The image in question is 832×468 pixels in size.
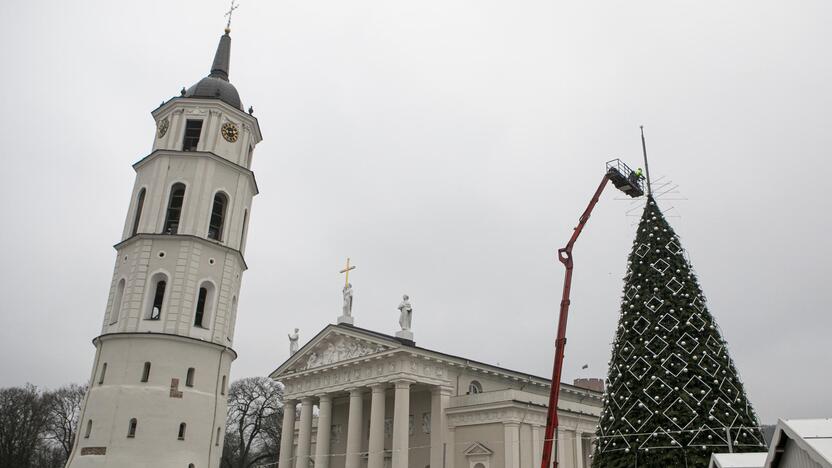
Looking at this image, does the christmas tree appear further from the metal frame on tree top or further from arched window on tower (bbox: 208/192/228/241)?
arched window on tower (bbox: 208/192/228/241)

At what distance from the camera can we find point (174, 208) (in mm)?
26734

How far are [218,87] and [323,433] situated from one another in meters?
20.6

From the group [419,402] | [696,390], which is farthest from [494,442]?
[696,390]

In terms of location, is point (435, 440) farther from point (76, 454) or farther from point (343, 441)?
point (76, 454)

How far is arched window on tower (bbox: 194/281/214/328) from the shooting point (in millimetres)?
25406

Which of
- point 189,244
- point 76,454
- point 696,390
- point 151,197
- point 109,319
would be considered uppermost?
point 151,197

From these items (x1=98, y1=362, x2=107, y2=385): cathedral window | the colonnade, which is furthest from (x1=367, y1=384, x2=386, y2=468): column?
(x1=98, y1=362, x2=107, y2=385): cathedral window

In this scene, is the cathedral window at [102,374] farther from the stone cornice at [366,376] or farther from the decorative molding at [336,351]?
the decorative molding at [336,351]

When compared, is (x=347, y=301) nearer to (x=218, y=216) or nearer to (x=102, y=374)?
(x=218, y=216)

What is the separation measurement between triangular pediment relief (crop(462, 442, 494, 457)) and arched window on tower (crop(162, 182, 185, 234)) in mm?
17966

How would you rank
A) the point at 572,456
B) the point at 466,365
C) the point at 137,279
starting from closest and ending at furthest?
the point at 137,279 → the point at 572,456 → the point at 466,365

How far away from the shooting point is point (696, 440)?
15.0 m

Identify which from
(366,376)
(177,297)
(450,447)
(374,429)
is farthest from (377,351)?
(177,297)

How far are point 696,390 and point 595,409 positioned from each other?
77.4 feet
